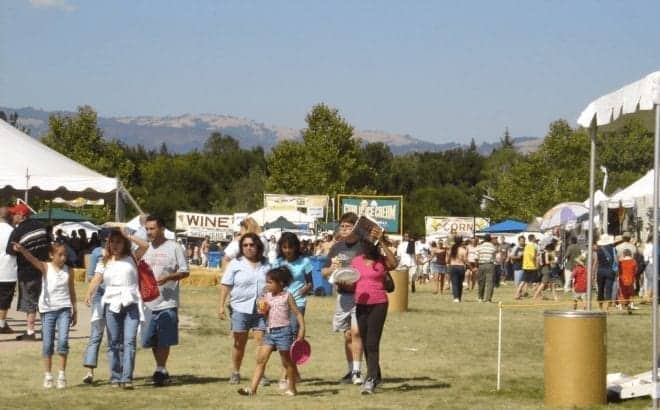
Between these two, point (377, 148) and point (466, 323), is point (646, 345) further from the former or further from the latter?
point (377, 148)

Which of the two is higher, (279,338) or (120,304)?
(120,304)

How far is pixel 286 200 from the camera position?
65438 mm

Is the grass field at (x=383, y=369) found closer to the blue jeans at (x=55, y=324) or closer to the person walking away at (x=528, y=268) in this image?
the blue jeans at (x=55, y=324)

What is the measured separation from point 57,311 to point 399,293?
14.8m

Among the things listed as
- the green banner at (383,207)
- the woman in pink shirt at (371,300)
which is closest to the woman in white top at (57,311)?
the woman in pink shirt at (371,300)

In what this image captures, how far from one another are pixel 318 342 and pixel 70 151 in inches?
2055

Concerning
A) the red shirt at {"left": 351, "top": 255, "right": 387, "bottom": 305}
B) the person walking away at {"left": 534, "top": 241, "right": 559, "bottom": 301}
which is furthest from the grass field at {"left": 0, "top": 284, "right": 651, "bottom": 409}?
the person walking away at {"left": 534, "top": 241, "right": 559, "bottom": 301}

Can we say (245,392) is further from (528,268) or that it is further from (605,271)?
(528,268)

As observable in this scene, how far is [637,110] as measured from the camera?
1273 centimetres

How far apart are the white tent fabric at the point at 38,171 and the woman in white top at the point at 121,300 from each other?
12089 millimetres

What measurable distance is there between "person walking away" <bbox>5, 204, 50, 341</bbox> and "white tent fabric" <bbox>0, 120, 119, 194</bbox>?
18.3 feet

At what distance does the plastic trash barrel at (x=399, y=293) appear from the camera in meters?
27.9

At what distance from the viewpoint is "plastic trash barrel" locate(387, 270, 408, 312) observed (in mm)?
27859

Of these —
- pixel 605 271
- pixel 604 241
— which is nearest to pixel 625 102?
pixel 605 271
